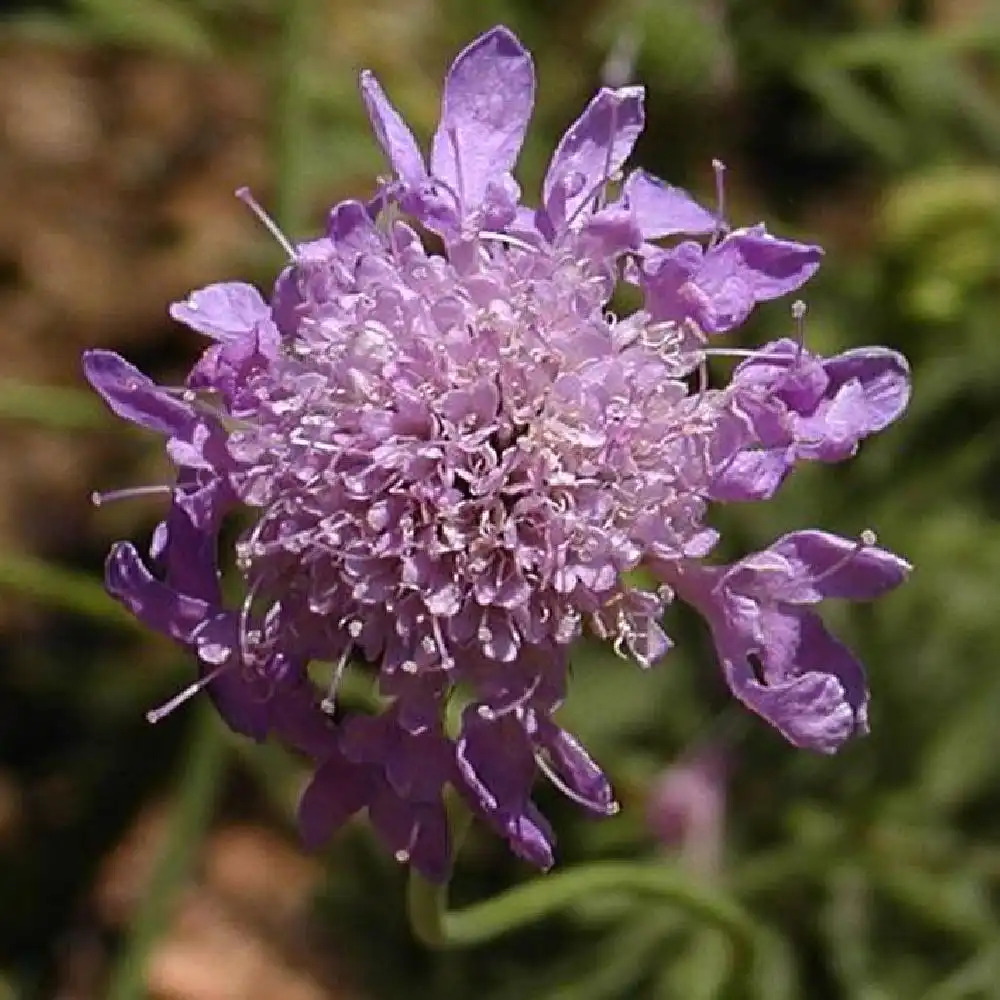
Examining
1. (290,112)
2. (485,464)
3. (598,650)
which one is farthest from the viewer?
(598,650)

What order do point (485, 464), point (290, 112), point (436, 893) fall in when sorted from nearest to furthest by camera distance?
1. point (485, 464)
2. point (436, 893)
3. point (290, 112)

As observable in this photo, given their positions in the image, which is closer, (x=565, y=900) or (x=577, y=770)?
(x=577, y=770)

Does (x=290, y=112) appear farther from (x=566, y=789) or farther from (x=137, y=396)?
(x=566, y=789)

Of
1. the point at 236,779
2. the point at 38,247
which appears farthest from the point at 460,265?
the point at 38,247

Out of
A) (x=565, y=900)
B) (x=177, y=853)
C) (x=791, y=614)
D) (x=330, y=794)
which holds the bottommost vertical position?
(x=177, y=853)

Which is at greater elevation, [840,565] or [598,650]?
[840,565]

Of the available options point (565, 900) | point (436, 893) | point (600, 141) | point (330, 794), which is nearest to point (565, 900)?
point (565, 900)
